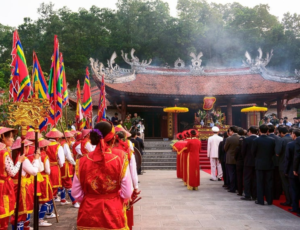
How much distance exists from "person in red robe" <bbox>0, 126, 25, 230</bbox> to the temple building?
41.2 ft

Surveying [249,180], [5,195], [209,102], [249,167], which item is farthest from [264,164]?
[209,102]

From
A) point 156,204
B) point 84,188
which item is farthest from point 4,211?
point 156,204

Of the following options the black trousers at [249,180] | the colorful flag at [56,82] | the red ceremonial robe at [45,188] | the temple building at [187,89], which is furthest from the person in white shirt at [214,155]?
the temple building at [187,89]

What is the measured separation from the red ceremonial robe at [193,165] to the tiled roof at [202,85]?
30.4ft

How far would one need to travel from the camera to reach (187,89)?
19.1 meters

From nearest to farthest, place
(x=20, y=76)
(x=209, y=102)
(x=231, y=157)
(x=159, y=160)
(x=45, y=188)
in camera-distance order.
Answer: (x=45, y=188) → (x=20, y=76) → (x=231, y=157) → (x=159, y=160) → (x=209, y=102)

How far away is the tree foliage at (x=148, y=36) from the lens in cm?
3144

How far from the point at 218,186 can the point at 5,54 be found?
2844 centimetres

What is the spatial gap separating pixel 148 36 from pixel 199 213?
3039 cm

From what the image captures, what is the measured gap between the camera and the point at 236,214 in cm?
539

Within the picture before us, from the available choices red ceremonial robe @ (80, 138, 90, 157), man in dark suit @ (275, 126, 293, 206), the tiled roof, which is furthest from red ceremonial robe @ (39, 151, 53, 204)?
the tiled roof

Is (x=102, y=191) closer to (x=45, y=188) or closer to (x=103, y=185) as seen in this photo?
(x=103, y=185)

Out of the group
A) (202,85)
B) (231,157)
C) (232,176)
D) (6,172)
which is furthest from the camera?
(202,85)

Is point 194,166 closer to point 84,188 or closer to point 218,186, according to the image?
point 218,186
